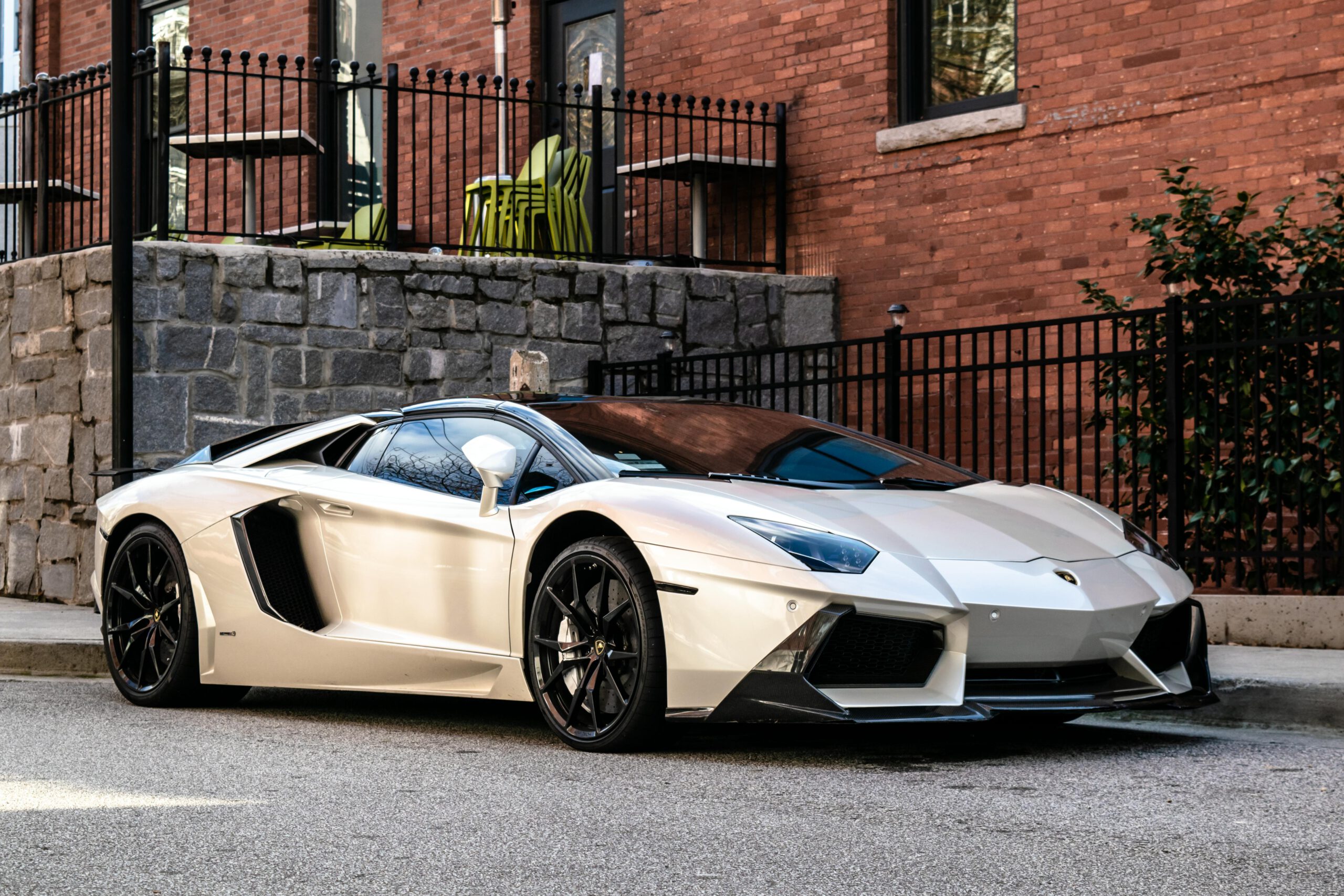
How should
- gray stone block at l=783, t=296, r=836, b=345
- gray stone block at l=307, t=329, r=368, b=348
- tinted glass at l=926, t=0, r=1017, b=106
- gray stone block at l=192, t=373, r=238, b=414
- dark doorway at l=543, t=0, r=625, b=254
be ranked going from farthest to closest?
1. dark doorway at l=543, t=0, r=625, b=254
2. gray stone block at l=783, t=296, r=836, b=345
3. tinted glass at l=926, t=0, r=1017, b=106
4. gray stone block at l=307, t=329, r=368, b=348
5. gray stone block at l=192, t=373, r=238, b=414

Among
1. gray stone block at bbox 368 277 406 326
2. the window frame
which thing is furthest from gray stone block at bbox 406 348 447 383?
the window frame

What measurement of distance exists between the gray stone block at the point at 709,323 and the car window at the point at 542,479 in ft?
23.3

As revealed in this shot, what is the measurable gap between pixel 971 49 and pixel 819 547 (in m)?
8.27

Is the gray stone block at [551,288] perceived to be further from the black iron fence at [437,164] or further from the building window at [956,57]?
the building window at [956,57]

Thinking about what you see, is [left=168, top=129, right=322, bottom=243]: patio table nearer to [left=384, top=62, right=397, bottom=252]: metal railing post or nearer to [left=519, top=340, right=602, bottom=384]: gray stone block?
[left=384, top=62, right=397, bottom=252]: metal railing post

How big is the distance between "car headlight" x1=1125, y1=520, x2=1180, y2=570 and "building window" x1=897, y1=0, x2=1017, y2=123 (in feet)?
21.8

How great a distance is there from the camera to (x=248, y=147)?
41.3 feet

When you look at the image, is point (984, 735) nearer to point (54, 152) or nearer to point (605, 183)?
point (605, 183)

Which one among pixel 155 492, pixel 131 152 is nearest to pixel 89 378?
pixel 131 152

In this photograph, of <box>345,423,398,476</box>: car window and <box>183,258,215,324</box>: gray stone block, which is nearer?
<box>345,423,398,476</box>: car window

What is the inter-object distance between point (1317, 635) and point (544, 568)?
4240 mm

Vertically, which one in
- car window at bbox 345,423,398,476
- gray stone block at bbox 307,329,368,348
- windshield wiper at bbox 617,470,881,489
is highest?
gray stone block at bbox 307,329,368,348

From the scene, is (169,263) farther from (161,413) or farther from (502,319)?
(502,319)

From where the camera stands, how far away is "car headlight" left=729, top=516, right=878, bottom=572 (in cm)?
544
